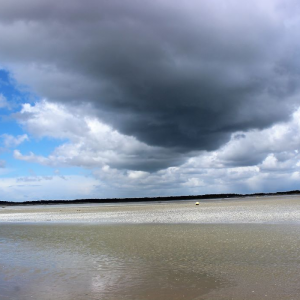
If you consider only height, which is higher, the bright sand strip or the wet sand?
the wet sand

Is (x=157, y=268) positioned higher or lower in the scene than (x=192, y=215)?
higher

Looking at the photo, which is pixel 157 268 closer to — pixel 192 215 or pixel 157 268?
pixel 157 268

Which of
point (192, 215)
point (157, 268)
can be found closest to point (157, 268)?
point (157, 268)

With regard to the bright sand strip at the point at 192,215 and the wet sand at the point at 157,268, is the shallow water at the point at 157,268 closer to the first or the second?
the wet sand at the point at 157,268

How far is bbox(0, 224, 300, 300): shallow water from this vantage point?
899cm

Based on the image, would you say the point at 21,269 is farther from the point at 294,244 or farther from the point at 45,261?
the point at 294,244

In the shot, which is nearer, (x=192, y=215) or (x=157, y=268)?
(x=157, y=268)

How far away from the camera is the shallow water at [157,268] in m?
8.99

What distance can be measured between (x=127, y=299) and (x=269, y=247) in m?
8.99

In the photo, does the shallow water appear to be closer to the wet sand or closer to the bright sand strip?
the wet sand

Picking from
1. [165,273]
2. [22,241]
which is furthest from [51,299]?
[22,241]

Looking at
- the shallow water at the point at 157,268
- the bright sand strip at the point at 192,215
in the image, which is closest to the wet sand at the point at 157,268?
the shallow water at the point at 157,268

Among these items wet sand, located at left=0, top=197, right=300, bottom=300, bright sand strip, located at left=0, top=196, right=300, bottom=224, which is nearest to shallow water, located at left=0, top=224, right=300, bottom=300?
wet sand, located at left=0, top=197, right=300, bottom=300

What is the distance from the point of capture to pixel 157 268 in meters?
11.8
